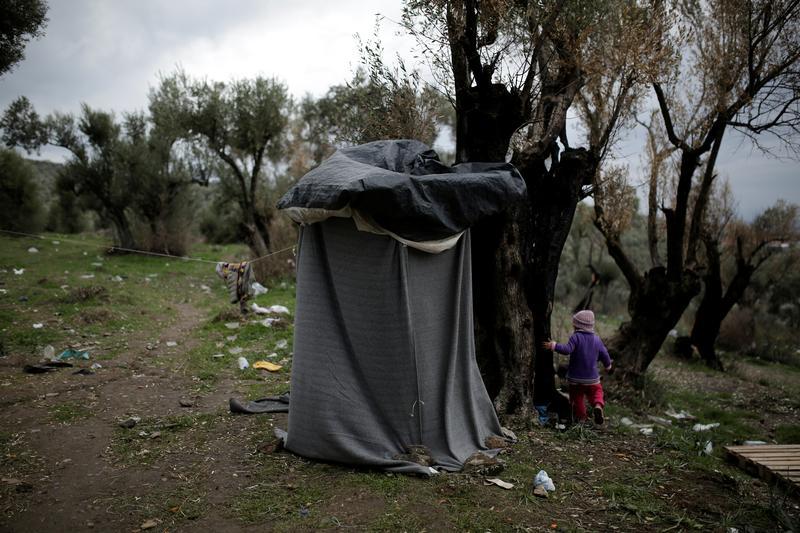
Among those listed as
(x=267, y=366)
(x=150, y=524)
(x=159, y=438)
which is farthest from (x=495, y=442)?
(x=267, y=366)

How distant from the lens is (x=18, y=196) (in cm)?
2280

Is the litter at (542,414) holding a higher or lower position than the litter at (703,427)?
higher

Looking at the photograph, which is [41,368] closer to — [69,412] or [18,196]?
[69,412]

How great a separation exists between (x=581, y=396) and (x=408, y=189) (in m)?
3.76

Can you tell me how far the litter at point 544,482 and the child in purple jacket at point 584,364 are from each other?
1943 mm

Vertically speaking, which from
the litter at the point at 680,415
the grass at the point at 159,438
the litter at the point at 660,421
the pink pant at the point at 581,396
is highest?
the pink pant at the point at 581,396

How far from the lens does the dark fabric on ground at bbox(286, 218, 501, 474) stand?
4.79m

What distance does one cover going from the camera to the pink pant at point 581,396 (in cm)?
639

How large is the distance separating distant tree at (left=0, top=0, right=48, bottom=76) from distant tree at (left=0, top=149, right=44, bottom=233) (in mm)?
15717

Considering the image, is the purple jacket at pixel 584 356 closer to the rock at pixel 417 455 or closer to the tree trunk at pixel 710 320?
the rock at pixel 417 455

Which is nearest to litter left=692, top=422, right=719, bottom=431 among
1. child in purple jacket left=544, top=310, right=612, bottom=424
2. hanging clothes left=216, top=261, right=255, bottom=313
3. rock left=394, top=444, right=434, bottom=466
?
child in purple jacket left=544, top=310, right=612, bottom=424

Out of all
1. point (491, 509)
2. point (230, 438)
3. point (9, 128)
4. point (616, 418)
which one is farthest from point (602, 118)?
point (9, 128)

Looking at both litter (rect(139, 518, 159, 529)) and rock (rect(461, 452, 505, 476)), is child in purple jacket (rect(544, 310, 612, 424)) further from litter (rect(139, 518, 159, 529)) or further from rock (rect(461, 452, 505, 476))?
litter (rect(139, 518, 159, 529))

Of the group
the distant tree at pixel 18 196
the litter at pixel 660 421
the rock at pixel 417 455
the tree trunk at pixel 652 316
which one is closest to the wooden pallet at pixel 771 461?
the litter at pixel 660 421
